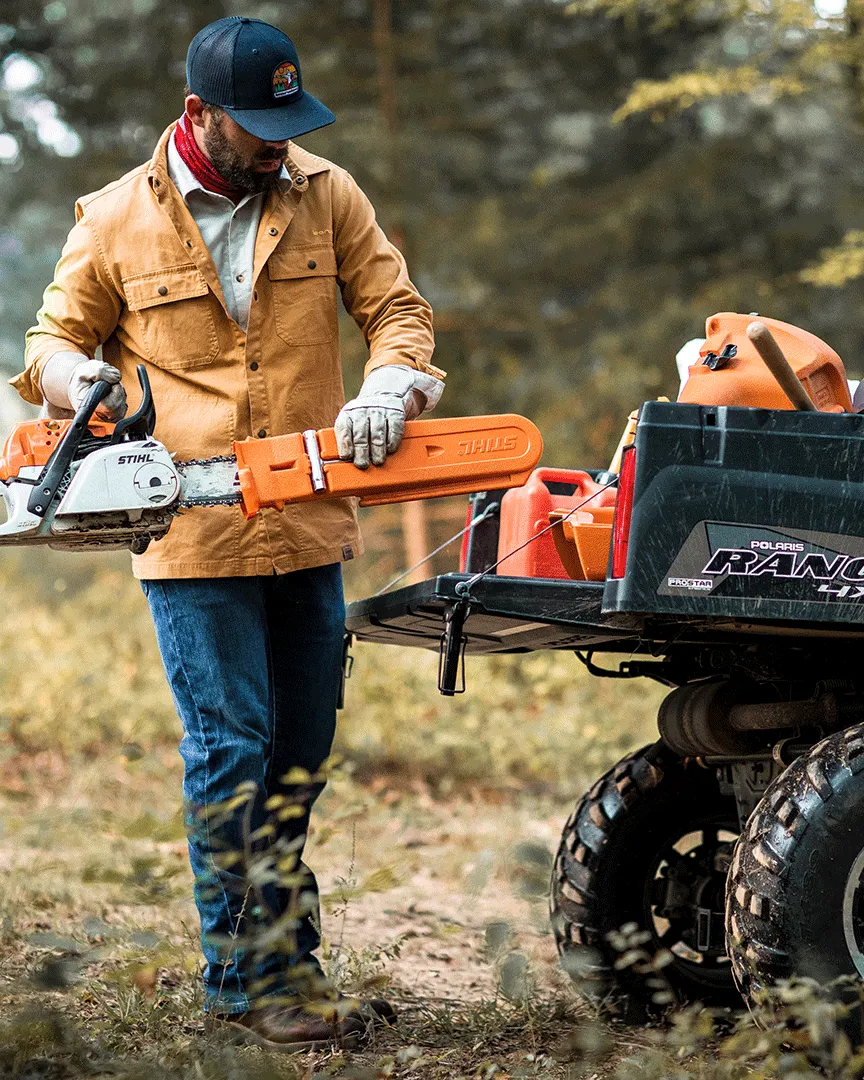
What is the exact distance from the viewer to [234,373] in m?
3.73

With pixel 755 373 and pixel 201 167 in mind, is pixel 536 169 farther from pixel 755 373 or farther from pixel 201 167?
pixel 755 373

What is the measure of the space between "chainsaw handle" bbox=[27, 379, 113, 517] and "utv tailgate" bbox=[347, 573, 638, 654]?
85 cm

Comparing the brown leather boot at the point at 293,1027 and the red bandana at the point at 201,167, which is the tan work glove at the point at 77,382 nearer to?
the red bandana at the point at 201,167

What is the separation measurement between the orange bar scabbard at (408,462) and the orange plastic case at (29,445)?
0.42 meters

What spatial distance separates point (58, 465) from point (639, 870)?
2063mm

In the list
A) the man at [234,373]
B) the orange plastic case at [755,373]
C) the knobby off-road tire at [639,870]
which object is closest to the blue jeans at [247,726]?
the man at [234,373]

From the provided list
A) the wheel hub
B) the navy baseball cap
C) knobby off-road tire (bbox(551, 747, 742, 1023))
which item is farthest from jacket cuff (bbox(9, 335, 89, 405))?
the wheel hub

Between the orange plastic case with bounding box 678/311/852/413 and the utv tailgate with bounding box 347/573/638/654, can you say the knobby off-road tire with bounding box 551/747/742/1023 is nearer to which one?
the utv tailgate with bounding box 347/573/638/654

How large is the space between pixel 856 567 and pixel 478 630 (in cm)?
94

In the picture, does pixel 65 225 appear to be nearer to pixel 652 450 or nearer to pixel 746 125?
pixel 746 125

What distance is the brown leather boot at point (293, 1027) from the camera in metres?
3.51

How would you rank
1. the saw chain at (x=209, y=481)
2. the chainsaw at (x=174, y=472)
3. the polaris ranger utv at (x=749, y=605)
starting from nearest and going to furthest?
the polaris ranger utv at (x=749, y=605)
the chainsaw at (x=174, y=472)
the saw chain at (x=209, y=481)

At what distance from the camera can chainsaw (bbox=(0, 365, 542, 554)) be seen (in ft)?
10.7

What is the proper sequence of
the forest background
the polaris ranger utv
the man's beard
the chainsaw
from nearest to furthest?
the polaris ranger utv
the chainsaw
the man's beard
the forest background
